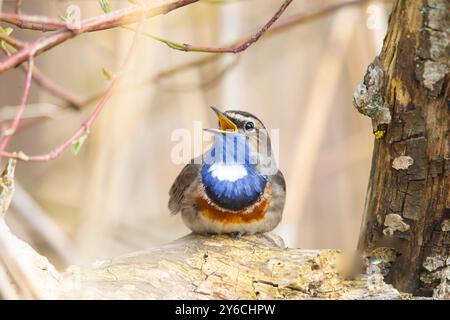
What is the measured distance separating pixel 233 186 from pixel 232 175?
67 mm

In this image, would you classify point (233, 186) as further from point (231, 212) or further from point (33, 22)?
point (33, 22)

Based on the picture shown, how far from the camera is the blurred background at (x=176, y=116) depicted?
15.2 ft

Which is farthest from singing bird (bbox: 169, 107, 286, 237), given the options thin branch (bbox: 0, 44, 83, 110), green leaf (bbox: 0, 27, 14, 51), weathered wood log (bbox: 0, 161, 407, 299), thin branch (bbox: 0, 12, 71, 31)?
thin branch (bbox: 0, 12, 71, 31)

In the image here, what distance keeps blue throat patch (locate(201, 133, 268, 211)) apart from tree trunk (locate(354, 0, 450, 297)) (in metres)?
0.85

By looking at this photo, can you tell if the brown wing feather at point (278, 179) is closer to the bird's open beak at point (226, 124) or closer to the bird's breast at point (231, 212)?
the bird's breast at point (231, 212)

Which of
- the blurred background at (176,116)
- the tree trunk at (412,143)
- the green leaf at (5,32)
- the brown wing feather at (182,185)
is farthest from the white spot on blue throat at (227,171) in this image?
the green leaf at (5,32)

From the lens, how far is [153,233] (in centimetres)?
561

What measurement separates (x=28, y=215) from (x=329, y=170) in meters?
2.91

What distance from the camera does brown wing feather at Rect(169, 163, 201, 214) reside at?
142 inches

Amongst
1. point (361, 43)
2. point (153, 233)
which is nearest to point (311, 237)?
point (153, 233)

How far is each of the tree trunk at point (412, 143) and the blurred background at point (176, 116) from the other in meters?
1.15

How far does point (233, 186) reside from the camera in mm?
3381
